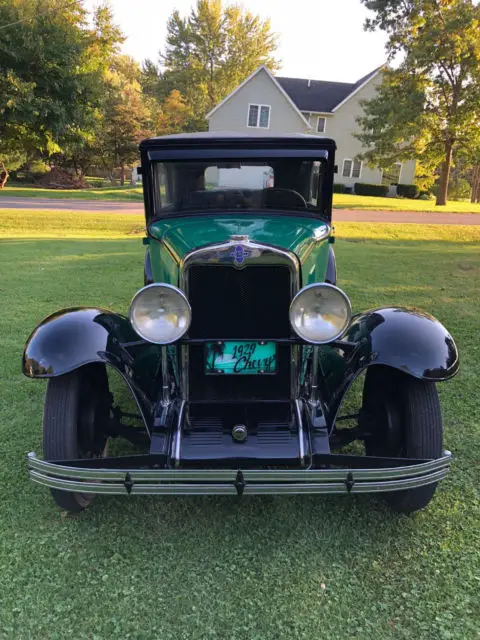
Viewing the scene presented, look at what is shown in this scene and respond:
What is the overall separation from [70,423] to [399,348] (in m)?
1.82

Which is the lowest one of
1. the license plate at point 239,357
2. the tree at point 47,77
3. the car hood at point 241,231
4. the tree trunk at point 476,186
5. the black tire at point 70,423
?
the tree trunk at point 476,186

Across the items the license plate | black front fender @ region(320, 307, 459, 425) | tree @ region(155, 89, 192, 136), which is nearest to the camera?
black front fender @ region(320, 307, 459, 425)

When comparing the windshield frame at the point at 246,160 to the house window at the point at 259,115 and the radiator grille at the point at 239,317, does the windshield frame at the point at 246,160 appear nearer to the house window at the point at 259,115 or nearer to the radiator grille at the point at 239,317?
the radiator grille at the point at 239,317

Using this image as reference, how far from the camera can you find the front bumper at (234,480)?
2.09 m

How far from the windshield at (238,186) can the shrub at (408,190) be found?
33.0m

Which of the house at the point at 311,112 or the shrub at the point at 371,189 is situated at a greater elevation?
the house at the point at 311,112

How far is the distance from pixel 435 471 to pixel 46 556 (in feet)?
6.37

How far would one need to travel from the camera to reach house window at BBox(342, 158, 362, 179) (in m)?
35.3

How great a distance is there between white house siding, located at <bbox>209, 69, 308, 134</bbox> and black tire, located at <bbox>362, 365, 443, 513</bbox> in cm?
3037

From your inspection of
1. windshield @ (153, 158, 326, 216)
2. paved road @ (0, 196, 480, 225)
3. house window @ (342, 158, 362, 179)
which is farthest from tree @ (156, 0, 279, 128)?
windshield @ (153, 158, 326, 216)

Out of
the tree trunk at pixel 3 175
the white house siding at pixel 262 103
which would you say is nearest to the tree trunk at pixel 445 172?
the white house siding at pixel 262 103

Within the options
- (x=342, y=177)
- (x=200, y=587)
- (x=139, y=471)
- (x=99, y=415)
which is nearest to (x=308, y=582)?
(x=200, y=587)

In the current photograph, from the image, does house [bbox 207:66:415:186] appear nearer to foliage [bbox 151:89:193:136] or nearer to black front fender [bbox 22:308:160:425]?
foliage [bbox 151:89:193:136]

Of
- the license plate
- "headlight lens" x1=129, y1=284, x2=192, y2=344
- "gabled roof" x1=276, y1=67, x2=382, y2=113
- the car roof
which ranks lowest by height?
the license plate
